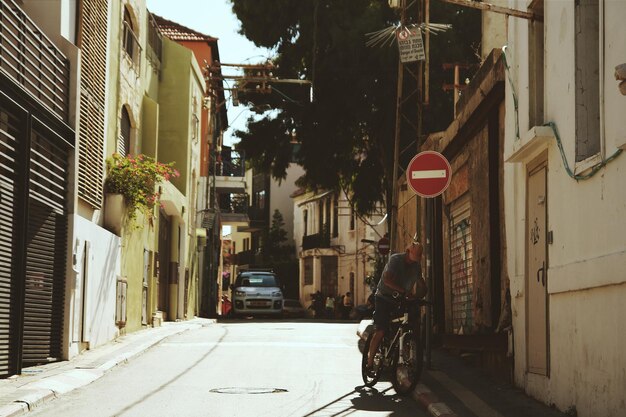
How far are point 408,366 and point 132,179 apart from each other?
34.8ft

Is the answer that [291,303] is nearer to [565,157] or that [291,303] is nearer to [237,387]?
[237,387]

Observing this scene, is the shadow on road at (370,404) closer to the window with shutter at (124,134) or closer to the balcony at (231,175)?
the window with shutter at (124,134)

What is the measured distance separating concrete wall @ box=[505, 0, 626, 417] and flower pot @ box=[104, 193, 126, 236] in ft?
35.5

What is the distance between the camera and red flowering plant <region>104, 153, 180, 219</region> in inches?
822

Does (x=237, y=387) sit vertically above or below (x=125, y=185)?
below

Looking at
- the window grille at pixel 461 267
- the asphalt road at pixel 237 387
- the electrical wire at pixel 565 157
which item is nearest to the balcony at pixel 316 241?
the asphalt road at pixel 237 387

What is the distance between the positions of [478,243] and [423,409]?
512cm

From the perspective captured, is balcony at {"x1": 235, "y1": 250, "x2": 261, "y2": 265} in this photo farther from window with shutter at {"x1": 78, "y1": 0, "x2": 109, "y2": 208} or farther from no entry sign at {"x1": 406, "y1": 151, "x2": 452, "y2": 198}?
no entry sign at {"x1": 406, "y1": 151, "x2": 452, "y2": 198}

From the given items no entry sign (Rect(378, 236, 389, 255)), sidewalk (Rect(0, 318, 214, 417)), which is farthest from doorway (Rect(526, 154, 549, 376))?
no entry sign (Rect(378, 236, 389, 255))

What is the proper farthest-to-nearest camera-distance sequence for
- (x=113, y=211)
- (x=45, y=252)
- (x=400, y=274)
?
1. (x=113, y=211)
2. (x=45, y=252)
3. (x=400, y=274)

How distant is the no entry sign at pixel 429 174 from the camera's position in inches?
550

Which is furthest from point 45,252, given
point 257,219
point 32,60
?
point 257,219

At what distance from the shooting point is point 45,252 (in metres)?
15.0

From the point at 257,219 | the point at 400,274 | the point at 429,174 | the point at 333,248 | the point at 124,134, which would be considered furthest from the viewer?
the point at 257,219
